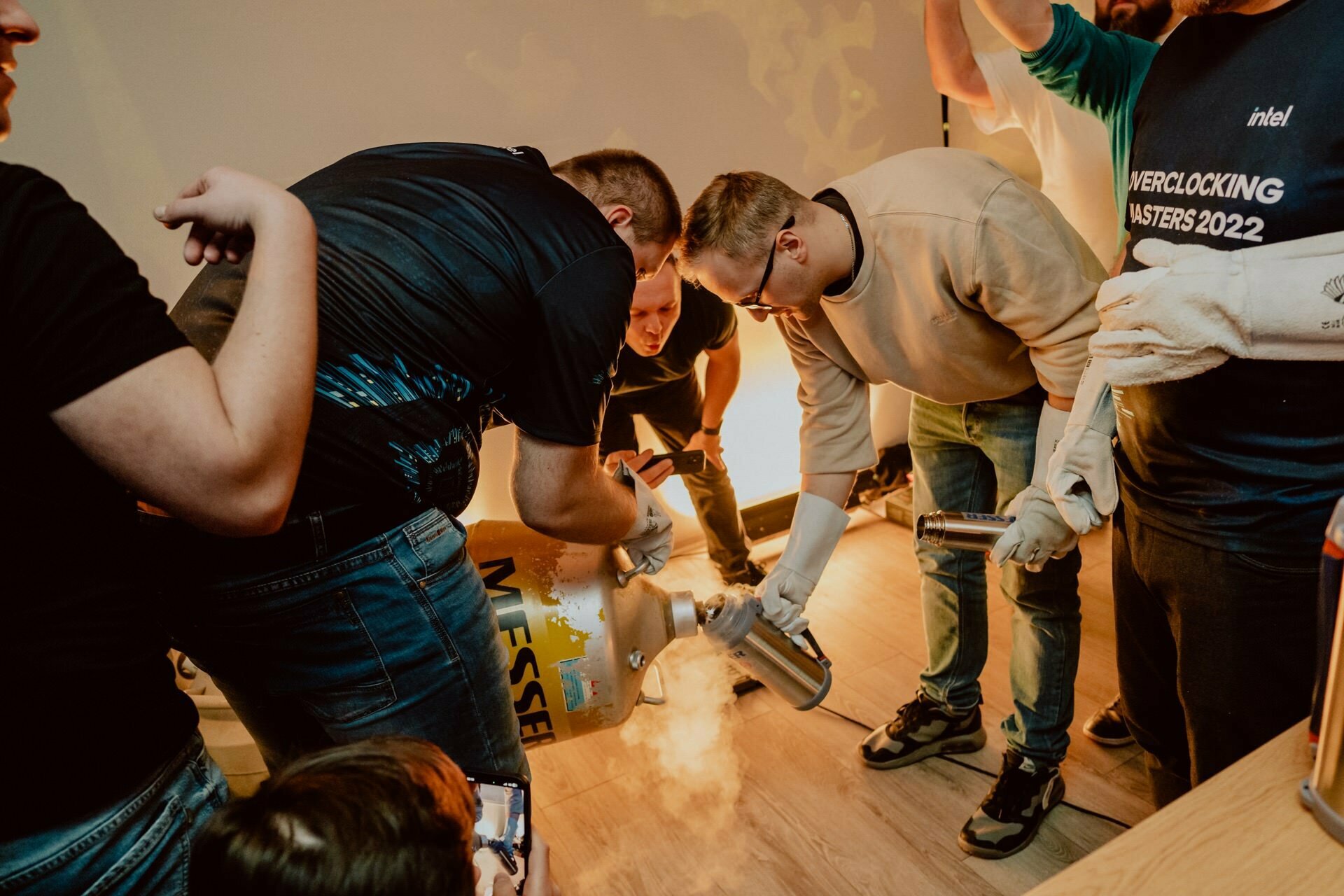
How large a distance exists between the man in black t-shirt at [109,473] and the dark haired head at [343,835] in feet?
0.40

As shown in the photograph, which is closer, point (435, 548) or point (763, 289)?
point (435, 548)

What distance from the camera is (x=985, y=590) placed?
1.83 metres

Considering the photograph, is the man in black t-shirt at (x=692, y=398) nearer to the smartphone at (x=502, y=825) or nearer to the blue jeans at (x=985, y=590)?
the blue jeans at (x=985, y=590)

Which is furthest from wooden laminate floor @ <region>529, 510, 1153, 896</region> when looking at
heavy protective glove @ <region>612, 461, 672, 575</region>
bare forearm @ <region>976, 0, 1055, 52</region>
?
bare forearm @ <region>976, 0, 1055, 52</region>

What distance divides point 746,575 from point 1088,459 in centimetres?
170

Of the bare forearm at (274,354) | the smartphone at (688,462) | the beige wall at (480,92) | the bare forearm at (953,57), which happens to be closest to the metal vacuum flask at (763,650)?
the smartphone at (688,462)

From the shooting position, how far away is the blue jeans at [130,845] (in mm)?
654

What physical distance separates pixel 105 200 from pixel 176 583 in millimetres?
1606

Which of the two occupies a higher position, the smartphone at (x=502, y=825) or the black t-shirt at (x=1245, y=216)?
the black t-shirt at (x=1245, y=216)

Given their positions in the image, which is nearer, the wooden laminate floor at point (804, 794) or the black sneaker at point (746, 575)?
the wooden laminate floor at point (804, 794)

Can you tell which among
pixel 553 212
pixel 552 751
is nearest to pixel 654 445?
pixel 552 751

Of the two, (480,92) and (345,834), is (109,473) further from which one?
(480,92)

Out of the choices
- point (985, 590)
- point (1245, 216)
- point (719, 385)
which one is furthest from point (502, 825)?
point (719, 385)

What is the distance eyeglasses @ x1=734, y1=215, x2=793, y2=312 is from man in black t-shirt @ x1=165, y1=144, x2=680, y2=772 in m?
0.46
